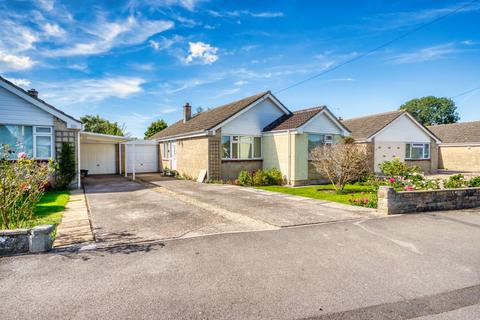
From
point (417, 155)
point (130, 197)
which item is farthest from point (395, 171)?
point (417, 155)

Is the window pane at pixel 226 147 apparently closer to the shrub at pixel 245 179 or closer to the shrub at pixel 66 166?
the shrub at pixel 245 179

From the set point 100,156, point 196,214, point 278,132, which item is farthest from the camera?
point 100,156

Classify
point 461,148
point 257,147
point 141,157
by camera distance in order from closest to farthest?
point 257,147
point 141,157
point 461,148

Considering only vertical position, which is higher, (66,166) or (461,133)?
(461,133)

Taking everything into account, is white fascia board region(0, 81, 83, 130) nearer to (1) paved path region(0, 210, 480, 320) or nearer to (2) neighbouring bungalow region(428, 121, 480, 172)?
(1) paved path region(0, 210, 480, 320)

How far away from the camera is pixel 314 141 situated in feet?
56.1

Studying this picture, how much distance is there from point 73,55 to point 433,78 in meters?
23.4

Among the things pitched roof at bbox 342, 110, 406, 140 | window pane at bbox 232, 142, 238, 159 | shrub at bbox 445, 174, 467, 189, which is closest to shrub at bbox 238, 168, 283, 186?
window pane at bbox 232, 142, 238, 159

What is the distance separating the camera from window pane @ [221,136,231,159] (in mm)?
16984

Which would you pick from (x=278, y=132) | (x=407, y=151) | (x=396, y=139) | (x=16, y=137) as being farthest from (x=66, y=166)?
(x=407, y=151)

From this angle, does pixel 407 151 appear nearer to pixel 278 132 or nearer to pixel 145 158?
pixel 278 132

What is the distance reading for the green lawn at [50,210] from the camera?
23.3 feet

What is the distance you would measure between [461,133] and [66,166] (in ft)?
124

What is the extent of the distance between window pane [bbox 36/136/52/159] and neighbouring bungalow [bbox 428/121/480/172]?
3619cm
